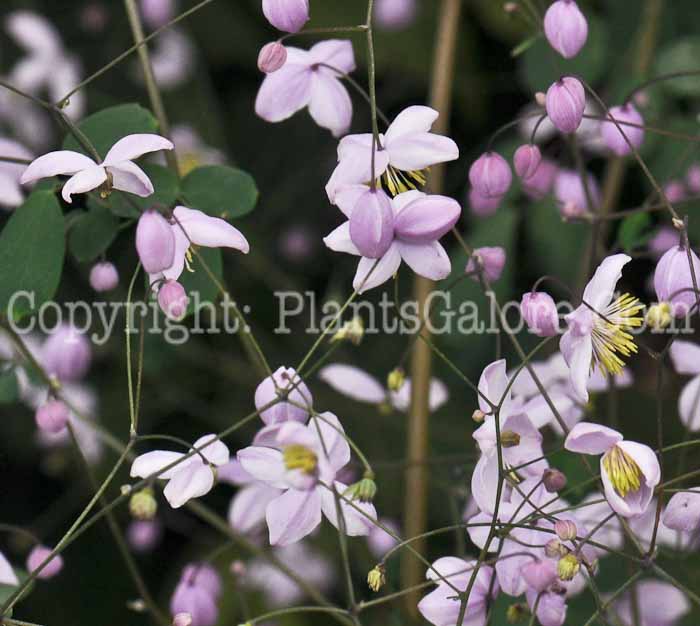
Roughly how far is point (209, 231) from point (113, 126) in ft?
0.47

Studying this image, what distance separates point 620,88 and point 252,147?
0.48 m

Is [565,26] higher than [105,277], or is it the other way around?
[565,26]

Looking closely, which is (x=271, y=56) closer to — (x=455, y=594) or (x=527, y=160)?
(x=527, y=160)

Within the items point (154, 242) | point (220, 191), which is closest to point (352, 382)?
point (220, 191)

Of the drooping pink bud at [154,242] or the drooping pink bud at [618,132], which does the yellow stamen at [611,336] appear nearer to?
the drooping pink bud at [618,132]

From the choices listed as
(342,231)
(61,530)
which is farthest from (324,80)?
(61,530)

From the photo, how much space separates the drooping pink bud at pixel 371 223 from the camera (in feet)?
1.68

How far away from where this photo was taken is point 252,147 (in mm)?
1214

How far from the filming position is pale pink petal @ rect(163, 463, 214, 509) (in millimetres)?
550

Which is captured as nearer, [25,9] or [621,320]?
[621,320]

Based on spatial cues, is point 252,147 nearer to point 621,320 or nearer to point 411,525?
point 411,525

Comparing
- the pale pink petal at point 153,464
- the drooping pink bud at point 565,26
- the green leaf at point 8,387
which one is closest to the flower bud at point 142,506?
the pale pink petal at point 153,464

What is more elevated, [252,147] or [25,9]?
[25,9]

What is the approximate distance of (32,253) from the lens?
613 mm
